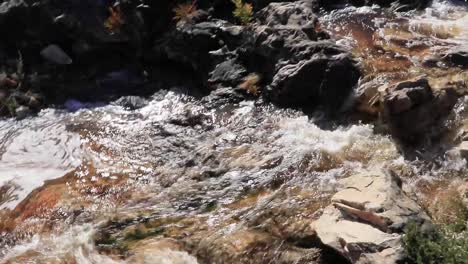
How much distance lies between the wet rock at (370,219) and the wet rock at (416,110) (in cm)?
157

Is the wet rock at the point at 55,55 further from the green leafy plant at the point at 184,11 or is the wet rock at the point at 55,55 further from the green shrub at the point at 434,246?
the green shrub at the point at 434,246

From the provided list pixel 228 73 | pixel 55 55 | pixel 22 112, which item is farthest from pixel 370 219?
pixel 55 55

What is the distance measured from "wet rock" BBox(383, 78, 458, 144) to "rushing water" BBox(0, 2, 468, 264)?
256 mm

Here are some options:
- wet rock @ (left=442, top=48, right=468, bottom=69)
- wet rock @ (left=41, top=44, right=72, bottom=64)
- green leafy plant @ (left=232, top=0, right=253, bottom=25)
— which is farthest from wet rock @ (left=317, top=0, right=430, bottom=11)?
wet rock @ (left=41, top=44, right=72, bottom=64)

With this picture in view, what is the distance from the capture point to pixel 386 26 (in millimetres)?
11039

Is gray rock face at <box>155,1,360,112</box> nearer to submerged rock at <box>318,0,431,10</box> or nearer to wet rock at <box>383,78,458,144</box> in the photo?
submerged rock at <box>318,0,431,10</box>

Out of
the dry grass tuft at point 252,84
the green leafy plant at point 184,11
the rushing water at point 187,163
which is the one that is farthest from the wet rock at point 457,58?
the green leafy plant at point 184,11

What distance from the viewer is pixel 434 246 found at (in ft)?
17.0

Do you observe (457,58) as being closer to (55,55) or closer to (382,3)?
(382,3)

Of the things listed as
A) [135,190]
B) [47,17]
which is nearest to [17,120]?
[47,17]

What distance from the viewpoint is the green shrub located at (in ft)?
16.6

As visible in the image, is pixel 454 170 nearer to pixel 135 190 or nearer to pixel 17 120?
pixel 135 190

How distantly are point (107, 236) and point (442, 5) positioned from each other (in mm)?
8988

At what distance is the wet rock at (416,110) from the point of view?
7773 mm
